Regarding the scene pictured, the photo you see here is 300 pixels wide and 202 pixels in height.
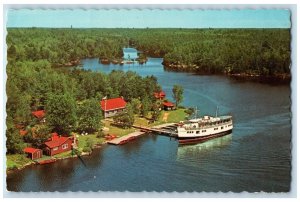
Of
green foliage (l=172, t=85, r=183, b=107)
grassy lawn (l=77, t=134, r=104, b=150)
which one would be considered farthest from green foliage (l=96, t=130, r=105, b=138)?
green foliage (l=172, t=85, r=183, b=107)

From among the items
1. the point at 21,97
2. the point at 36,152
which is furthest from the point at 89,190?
the point at 21,97

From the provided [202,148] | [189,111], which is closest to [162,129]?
[189,111]

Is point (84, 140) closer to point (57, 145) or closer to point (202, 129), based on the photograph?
point (57, 145)

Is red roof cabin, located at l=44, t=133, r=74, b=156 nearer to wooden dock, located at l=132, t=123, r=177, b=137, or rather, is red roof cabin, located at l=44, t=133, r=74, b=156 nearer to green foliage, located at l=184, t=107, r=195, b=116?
wooden dock, located at l=132, t=123, r=177, b=137

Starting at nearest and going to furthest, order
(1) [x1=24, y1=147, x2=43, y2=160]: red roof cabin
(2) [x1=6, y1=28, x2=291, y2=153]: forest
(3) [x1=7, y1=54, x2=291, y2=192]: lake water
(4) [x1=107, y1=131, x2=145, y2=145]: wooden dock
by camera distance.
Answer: (3) [x1=7, y1=54, x2=291, y2=192]: lake water
(2) [x1=6, y1=28, x2=291, y2=153]: forest
(1) [x1=24, y1=147, x2=43, y2=160]: red roof cabin
(4) [x1=107, y1=131, x2=145, y2=145]: wooden dock

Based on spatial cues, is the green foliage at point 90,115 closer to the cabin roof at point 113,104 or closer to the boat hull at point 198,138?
the cabin roof at point 113,104

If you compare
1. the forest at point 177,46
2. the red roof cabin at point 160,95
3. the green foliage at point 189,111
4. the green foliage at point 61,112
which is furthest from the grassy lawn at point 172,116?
the green foliage at point 61,112
